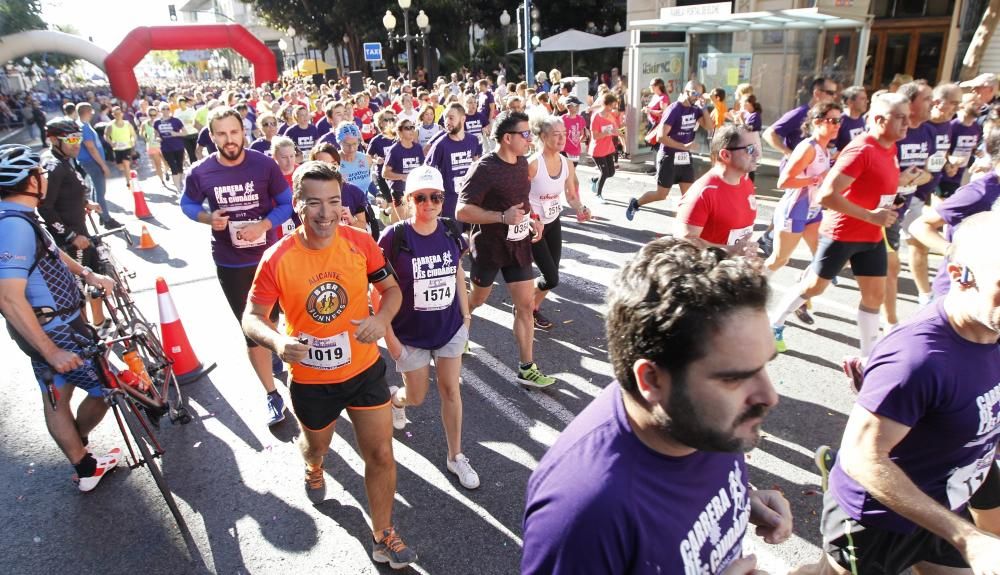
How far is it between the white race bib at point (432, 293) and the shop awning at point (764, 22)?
9.99 m

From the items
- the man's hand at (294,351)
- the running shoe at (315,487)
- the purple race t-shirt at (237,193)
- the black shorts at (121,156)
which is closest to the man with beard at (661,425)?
the man's hand at (294,351)

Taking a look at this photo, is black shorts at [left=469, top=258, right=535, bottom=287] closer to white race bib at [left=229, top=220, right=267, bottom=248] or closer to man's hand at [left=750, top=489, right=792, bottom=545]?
white race bib at [left=229, top=220, right=267, bottom=248]

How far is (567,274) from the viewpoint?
24.5 feet

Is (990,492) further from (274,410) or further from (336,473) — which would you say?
(274,410)

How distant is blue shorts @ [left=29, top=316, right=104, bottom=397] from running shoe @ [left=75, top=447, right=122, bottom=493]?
0.52 m

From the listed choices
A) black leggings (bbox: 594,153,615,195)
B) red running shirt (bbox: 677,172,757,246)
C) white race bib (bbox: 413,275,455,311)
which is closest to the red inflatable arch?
black leggings (bbox: 594,153,615,195)

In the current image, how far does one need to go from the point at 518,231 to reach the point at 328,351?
2.04 m

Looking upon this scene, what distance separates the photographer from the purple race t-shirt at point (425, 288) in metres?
3.68

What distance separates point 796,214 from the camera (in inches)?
233

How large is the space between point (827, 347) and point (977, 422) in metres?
3.66

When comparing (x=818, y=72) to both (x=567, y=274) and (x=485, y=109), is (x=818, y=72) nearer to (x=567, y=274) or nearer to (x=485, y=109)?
(x=485, y=109)

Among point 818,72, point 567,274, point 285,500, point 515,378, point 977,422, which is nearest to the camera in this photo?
point 977,422

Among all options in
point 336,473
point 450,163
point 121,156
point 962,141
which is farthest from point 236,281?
point 121,156

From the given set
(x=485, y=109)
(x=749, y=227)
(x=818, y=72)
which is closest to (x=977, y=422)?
(x=749, y=227)
